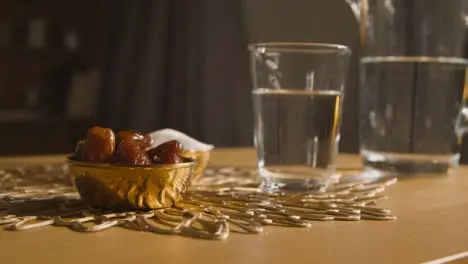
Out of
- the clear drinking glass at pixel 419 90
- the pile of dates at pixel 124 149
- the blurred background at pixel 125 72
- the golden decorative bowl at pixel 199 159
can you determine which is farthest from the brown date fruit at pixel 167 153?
the blurred background at pixel 125 72

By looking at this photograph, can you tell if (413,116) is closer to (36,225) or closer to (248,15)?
(36,225)

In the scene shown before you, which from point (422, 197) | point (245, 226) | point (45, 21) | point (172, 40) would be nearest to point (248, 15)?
point (172, 40)

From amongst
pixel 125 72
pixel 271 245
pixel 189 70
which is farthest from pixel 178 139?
pixel 125 72

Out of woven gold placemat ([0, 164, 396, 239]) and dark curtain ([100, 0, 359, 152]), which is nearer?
woven gold placemat ([0, 164, 396, 239])

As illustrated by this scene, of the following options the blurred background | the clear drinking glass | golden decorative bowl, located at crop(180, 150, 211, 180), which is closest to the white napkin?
golden decorative bowl, located at crop(180, 150, 211, 180)

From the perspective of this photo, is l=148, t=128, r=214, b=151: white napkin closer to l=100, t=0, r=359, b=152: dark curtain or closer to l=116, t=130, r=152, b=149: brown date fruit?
l=116, t=130, r=152, b=149: brown date fruit

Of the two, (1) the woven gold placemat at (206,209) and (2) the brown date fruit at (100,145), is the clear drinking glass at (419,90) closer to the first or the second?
(1) the woven gold placemat at (206,209)
